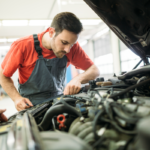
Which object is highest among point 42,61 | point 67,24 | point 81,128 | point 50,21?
point 50,21

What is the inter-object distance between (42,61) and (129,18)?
2.90 feet

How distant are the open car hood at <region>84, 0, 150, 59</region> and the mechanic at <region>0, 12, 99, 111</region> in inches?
15.6

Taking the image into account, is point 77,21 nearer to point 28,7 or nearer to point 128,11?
point 128,11

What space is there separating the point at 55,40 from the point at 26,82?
52cm

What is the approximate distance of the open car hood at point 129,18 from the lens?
2.61 feet

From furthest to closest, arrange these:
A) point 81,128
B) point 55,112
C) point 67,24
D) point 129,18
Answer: point 67,24, point 129,18, point 55,112, point 81,128

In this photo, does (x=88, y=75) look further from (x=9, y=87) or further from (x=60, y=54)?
(x=9, y=87)

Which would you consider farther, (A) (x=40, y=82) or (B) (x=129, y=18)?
(A) (x=40, y=82)

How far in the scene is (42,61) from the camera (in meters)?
1.36

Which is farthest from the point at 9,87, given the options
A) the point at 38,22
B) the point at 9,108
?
the point at 38,22

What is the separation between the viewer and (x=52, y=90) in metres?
1.39

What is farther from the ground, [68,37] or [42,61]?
[68,37]

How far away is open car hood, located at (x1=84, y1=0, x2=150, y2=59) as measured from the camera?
0.80 m

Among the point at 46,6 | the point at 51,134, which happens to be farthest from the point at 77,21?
the point at 46,6
